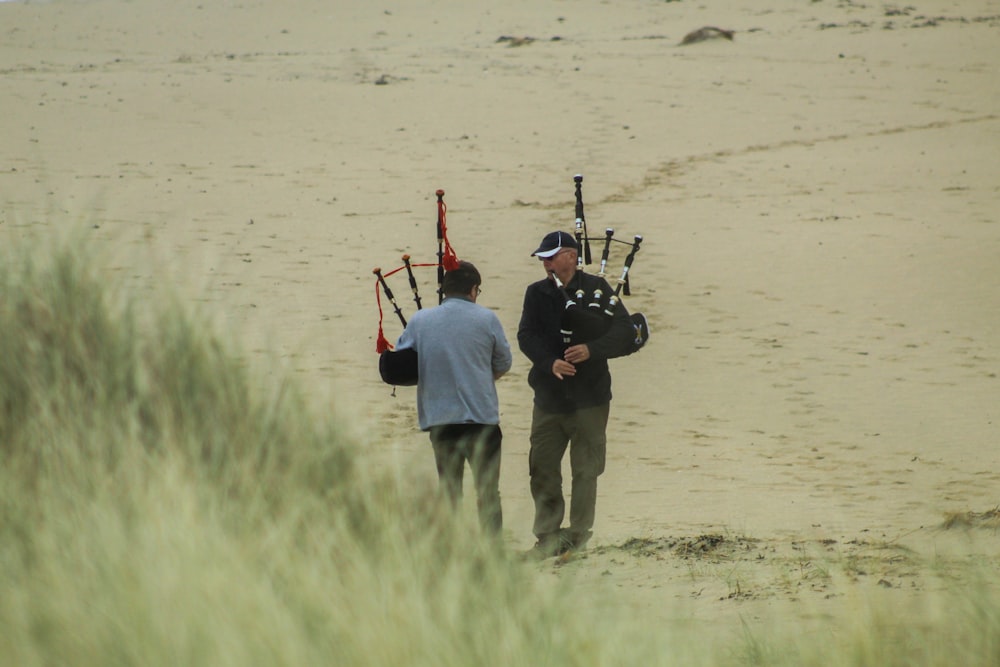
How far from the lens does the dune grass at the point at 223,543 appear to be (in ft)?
11.4

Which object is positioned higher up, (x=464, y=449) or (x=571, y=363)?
(x=571, y=363)

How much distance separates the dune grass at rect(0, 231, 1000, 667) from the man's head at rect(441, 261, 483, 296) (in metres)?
1.13

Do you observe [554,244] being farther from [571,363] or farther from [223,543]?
[223,543]

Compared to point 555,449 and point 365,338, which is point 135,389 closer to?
point 555,449

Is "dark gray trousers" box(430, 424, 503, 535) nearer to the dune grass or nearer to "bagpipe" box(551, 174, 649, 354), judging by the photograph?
"bagpipe" box(551, 174, 649, 354)

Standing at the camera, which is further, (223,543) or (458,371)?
(458,371)

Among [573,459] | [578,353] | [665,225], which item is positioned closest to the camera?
[578,353]

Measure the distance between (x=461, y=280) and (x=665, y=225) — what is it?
1162 cm

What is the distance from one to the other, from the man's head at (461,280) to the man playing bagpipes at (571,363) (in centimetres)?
53

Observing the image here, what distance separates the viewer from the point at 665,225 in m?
17.8

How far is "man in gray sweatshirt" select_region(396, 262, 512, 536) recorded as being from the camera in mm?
6352

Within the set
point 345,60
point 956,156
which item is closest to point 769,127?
point 956,156

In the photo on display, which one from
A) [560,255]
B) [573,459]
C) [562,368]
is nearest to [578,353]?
[562,368]

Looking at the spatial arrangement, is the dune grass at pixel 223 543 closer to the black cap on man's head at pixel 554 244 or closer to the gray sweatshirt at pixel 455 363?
the gray sweatshirt at pixel 455 363
